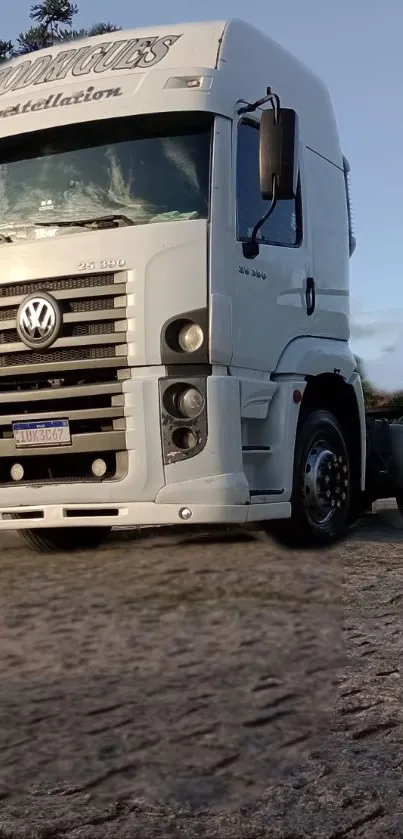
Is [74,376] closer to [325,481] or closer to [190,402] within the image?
[190,402]

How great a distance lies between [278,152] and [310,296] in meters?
1.30

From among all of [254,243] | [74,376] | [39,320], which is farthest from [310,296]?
[39,320]

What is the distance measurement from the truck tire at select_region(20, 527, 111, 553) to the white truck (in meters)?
1.24

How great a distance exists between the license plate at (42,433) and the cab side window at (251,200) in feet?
5.32

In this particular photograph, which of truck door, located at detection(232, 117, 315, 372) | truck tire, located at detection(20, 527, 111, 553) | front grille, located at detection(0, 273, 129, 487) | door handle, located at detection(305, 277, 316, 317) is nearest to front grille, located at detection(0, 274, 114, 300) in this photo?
front grille, located at detection(0, 273, 129, 487)

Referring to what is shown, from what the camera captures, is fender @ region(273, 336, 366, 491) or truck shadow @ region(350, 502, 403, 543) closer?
fender @ region(273, 336, 366, 491)

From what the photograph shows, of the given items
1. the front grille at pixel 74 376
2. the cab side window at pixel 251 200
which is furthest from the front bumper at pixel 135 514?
the cab side window at pixel 251 200

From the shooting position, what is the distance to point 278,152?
6.24 meters

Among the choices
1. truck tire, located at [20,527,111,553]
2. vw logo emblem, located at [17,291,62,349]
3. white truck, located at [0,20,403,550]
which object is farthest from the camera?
truck tire, located at [20,527,111,553]

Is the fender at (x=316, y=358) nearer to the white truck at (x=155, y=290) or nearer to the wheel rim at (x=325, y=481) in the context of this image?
the white truck at (x=155, y=290)

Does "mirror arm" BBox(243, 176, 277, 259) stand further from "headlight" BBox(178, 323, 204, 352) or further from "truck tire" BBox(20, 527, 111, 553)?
"truck tire" BBox(20, 527, 111, 553)

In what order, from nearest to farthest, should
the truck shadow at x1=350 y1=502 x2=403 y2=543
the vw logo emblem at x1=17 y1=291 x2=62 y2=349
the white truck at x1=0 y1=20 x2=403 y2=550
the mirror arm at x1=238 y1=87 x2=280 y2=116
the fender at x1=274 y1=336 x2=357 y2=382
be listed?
the white truck at x1=0 y1=20 x2=403 y2=550 < the mirror arm at x1=238 y1=87 x2=280 y2=116 < the vw logo emblem at x1=17 y1=291 x2=62 y2=349 < the fender at x1=274 y1=336 x2=357 y2=382 < the truck shadow at x1=350 y1=502 x2=403 y2=543

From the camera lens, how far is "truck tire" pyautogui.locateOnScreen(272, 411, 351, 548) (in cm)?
705

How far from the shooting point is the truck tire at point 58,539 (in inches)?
310
